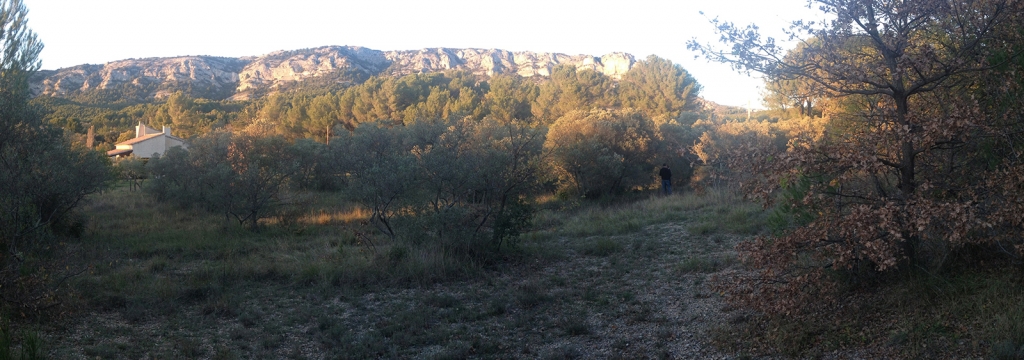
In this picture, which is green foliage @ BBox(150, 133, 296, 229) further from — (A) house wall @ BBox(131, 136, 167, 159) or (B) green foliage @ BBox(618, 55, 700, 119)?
(B) green foliage @ BBox(618, 55, 700, 119)

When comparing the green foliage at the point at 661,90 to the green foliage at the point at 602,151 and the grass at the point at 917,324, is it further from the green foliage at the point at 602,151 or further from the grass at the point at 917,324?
the grass at the point at 917,324

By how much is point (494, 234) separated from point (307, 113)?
28900 mm

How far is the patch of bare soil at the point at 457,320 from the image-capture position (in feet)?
19.3

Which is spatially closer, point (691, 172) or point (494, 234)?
point (494, 234)

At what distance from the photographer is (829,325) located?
5078 mm

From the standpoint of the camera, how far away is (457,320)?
23.1 feet

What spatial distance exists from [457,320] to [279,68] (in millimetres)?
66870

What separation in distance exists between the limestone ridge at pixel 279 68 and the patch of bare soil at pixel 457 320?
47.5m

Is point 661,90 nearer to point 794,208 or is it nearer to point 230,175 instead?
point 230,175

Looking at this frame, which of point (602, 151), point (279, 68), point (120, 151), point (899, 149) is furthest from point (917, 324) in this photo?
point (279, 68)

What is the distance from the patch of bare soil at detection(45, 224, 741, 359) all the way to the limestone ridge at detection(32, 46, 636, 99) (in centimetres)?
4751

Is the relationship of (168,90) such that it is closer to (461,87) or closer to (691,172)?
(461,87)

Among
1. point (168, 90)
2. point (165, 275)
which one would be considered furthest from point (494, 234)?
point (168, 90)

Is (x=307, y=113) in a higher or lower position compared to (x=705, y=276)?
higher
